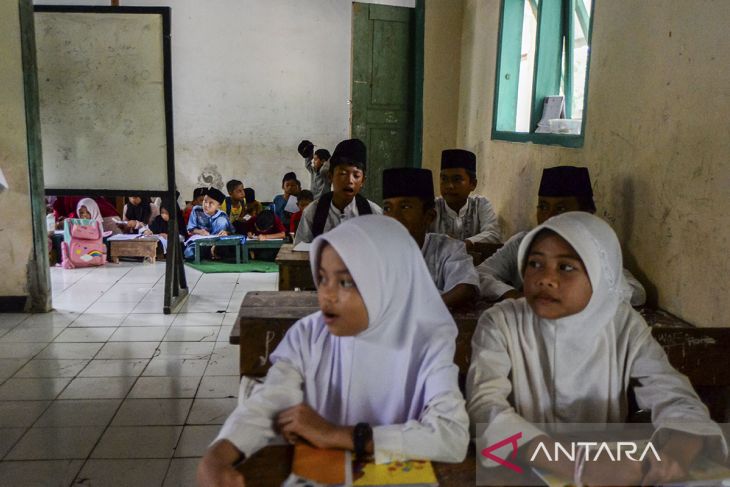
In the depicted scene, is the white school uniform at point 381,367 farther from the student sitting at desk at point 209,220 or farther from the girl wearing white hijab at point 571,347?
the student sitting at desk at point 209,220

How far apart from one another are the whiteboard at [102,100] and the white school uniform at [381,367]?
4106 mm

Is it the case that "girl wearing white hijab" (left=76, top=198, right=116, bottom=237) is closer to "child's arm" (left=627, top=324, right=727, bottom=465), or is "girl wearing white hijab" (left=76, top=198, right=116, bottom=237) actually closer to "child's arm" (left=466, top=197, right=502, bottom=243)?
"child's arm" (left=466, top=197, right=502, bottom=243)

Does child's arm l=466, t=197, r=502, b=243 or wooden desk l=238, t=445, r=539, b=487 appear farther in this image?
child's arm l=466, t=197, r=502, b=243

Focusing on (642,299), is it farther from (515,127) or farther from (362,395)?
(515,127)

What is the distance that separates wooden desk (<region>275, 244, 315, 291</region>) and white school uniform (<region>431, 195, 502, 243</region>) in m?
1.05

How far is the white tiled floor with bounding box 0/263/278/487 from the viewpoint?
9.01 ft

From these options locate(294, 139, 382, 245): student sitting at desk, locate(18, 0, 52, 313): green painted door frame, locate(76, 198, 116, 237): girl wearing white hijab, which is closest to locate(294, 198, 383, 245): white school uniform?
locate(294, 139, 382, 245): student sitting at desk

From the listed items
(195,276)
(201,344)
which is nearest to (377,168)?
(195,276)

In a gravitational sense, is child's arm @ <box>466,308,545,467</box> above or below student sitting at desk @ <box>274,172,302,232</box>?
above

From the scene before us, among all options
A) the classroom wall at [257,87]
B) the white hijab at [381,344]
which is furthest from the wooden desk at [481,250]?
the classroom wall at [257,87]

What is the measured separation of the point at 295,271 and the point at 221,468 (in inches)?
87.1

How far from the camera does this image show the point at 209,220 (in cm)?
804

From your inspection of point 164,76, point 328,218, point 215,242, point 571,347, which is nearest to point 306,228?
point 328,218

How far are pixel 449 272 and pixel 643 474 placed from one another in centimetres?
133
